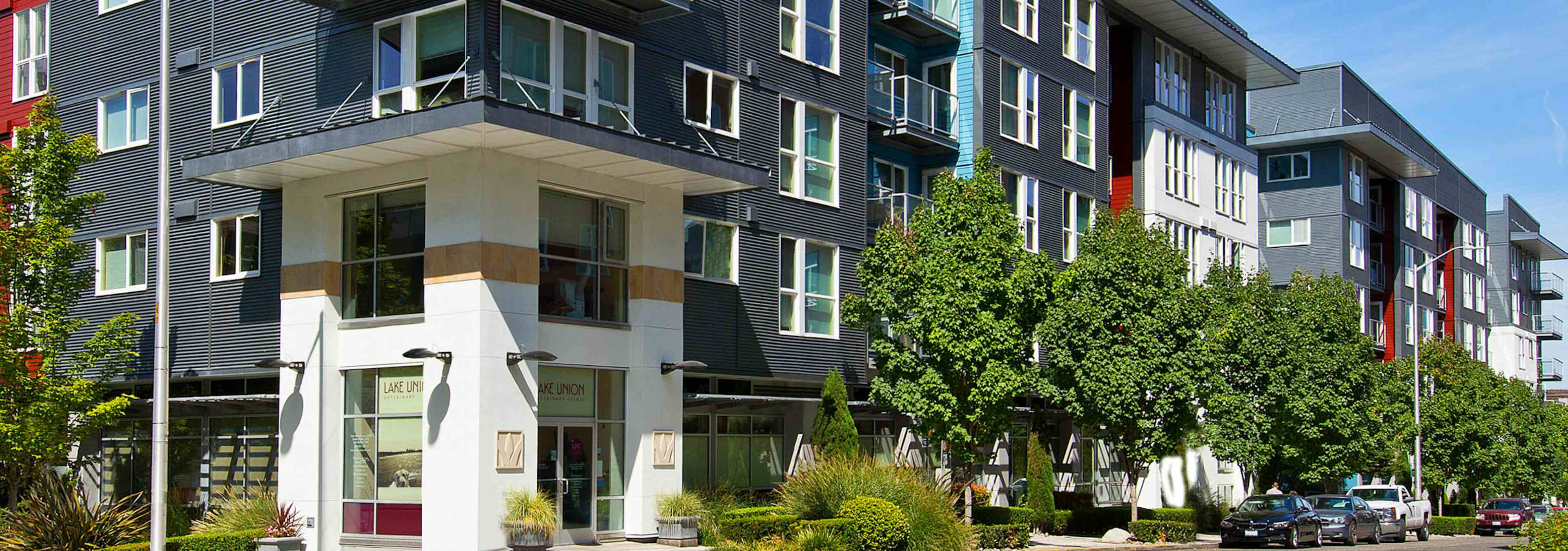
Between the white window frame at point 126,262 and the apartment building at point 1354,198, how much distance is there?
40.8 m

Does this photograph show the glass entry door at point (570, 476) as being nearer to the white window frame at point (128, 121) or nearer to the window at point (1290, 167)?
the white window frame at point (128, 121)

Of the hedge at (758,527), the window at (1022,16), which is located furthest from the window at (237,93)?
the window at (1022,16)

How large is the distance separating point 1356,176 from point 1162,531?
33.4 metres

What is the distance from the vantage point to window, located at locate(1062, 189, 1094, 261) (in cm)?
4059

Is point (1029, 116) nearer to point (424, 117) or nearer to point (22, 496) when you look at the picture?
point (424, 117)

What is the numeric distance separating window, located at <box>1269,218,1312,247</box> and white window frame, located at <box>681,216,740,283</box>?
36.7 m

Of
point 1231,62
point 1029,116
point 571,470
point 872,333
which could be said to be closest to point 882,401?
point 872,333

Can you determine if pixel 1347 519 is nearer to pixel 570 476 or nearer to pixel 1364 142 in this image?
pixel 570 476

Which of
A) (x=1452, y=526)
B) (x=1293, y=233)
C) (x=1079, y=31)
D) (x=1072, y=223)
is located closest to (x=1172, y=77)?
(x=1079, y=31)

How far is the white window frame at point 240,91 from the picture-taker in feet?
88.7

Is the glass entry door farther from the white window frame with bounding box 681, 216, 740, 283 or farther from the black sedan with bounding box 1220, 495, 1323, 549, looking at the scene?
the black sedan with bounding box 1220, 495, 1323, 549

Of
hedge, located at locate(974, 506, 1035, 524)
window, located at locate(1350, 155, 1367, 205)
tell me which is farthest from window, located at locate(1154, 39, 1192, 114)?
hedge, located at locate(974, 506, 1035, 524)

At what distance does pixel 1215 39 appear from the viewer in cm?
4772

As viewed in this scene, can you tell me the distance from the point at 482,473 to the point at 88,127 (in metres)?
14.3
